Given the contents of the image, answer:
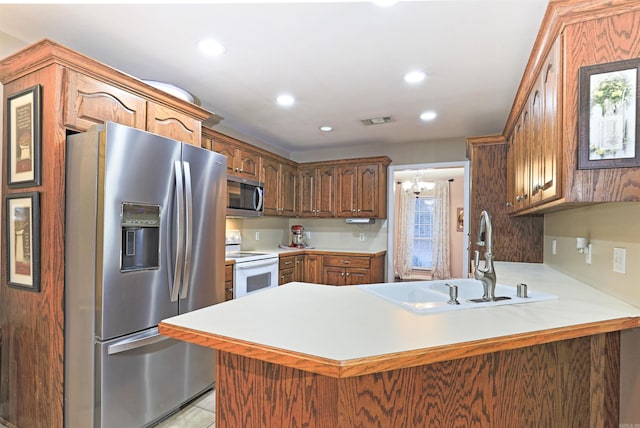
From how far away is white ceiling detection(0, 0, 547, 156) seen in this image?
1.79 metres

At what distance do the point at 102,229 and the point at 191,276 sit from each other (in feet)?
2.17

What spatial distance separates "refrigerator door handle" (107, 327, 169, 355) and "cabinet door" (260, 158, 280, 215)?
92.5 inches

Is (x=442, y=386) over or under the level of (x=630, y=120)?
under

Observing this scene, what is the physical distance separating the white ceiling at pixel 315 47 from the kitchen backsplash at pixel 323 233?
5.82 feet

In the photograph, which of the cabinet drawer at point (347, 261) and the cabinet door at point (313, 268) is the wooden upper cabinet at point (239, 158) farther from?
the cabinet drawer at point (347, 261)

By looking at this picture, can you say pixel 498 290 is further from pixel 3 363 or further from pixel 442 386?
pixel 3 363

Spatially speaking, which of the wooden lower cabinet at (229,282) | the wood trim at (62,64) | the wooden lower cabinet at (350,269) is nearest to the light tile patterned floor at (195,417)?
the wooden lower cabinet at (229,282)

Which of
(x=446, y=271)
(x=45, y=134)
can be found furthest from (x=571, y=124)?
(x=446, y=271)

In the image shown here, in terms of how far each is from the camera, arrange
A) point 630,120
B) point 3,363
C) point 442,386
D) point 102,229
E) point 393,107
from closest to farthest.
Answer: point 442,386
point 630,120
point 102,229
point 3,363
point 393,107

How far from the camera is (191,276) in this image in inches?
87.0

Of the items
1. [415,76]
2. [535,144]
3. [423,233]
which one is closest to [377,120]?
[415,76]

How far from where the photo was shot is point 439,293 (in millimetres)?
1729

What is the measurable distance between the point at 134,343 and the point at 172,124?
4.89 ft

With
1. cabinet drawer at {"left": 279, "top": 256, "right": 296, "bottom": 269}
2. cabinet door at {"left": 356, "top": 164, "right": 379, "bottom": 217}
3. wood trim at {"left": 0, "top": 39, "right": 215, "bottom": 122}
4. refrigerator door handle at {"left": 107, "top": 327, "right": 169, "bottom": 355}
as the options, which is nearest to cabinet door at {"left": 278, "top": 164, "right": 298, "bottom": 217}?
cabinet drawer at {"left": 279, "top": 256, "right": 296, "bottom": 269}
